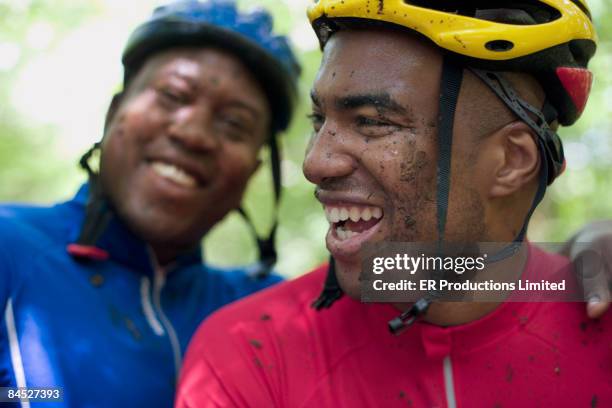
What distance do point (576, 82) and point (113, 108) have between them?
260 cm

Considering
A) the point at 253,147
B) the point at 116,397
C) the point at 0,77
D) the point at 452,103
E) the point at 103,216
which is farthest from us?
the point at 0,77

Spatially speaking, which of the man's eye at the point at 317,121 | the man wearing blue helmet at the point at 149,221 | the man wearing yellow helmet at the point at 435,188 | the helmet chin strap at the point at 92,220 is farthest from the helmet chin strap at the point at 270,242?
the man wearing yellow helmet at the point at 435,188

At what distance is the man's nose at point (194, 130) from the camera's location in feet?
12.4

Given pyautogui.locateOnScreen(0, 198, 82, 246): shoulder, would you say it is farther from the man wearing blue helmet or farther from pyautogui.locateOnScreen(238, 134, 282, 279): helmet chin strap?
pyautogui.locateOnScreen(238, 134, 282, 279): helmet chin strap

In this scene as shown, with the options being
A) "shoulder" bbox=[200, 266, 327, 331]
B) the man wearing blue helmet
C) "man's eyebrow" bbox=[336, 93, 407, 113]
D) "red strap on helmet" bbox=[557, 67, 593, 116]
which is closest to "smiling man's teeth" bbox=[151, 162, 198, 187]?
the man wearing blue helmet

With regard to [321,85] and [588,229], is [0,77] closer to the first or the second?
[321,85]

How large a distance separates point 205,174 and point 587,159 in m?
6.47

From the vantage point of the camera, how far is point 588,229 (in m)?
3.25

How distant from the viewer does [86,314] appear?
3299mm

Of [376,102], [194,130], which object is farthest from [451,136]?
[194,130]

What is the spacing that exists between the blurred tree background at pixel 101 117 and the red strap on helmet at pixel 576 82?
3836 millimetres

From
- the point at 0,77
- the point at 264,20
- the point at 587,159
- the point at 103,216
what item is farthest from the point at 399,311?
the point at 0,77

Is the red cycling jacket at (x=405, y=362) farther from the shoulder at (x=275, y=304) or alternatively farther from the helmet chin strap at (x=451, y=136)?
the helmet chin strap at (x=451, y=136)

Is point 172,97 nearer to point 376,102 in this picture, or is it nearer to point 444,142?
point 376,102
